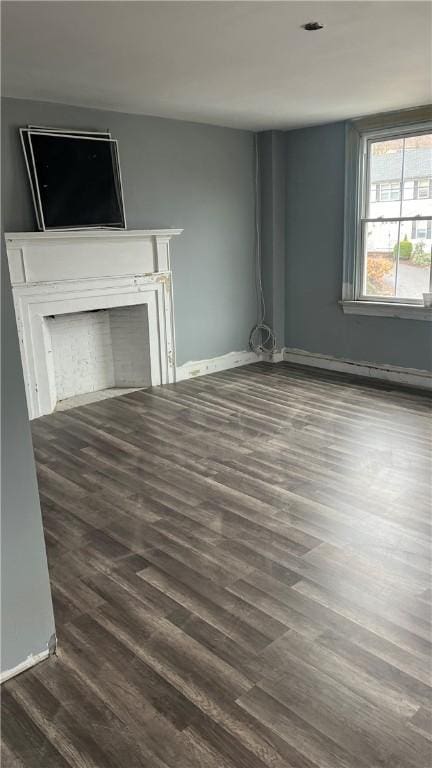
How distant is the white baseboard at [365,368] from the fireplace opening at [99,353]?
1858mm

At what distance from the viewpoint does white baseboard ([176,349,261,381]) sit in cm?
604

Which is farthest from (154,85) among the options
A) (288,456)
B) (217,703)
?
(217,703)

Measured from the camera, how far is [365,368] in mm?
6004

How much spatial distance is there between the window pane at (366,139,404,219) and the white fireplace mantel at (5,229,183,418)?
195 centimetres

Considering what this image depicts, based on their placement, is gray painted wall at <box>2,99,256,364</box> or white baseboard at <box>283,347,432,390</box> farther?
white baseboard at <box>283,347,432,390</box>

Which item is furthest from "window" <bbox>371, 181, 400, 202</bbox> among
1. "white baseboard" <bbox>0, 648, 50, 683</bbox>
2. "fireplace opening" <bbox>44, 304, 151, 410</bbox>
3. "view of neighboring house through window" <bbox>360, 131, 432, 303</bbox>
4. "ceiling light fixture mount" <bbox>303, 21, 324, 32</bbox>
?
"white baseboard" <bbox>0, 648, 50, 683</bbox>

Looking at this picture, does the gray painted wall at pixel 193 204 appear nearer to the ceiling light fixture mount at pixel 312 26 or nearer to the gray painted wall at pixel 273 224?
the gray painted wall at pixel 273 224

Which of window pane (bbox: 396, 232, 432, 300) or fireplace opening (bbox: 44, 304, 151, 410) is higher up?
window pane (bbox: 396, 232, 432, 300)

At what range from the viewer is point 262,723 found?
A: 6.09 feet

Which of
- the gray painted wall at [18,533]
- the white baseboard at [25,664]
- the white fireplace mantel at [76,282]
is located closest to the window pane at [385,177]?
the white fireplace mantel at [76,282]

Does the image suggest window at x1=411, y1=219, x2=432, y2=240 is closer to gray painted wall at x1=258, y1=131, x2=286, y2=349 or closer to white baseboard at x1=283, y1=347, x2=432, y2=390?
white baseboard at x1=283, y1=347, x2=432, y2=390

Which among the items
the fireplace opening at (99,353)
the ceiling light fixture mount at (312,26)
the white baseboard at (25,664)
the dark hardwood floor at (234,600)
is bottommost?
the dark hardwood floor at (234,600)

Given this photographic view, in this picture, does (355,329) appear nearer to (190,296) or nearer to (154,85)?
(190,296)

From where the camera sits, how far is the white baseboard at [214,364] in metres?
6.04
